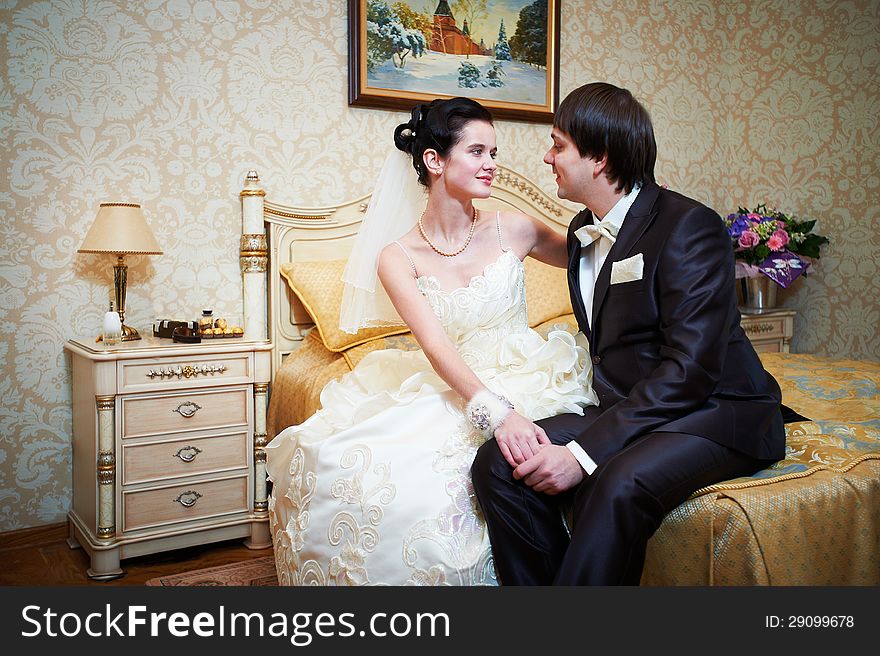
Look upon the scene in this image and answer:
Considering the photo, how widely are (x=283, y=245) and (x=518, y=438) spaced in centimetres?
207

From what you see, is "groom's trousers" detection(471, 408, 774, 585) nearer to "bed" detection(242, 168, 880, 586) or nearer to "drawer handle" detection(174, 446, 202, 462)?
"bed" detection(242, 168, 880, 586)

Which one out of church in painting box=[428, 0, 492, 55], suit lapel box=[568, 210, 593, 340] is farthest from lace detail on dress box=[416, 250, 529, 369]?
church in painting box=[428, 0, 492, 55]

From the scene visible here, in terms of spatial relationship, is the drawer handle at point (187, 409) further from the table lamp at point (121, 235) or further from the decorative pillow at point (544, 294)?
the decorative pillow at point (544, 294)

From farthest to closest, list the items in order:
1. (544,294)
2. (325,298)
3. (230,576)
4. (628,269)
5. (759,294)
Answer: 1. (759,294)
2. (544,294)
3. (325,298)
4. (230,576)
5. (628,269)

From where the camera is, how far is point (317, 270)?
11.0 feet

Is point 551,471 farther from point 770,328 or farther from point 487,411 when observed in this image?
point 770,328

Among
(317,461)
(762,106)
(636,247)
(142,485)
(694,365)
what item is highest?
(762,106)

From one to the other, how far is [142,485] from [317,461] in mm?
1281

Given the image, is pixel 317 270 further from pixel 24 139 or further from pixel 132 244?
pixel 24 139

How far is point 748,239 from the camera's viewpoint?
4176 millimetres

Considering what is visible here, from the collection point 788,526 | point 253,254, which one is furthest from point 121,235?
point 788,526

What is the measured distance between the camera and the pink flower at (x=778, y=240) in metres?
4.14

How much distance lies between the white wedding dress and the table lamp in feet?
3.60

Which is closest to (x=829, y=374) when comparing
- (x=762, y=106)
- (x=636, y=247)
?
(x=636, y=247)
